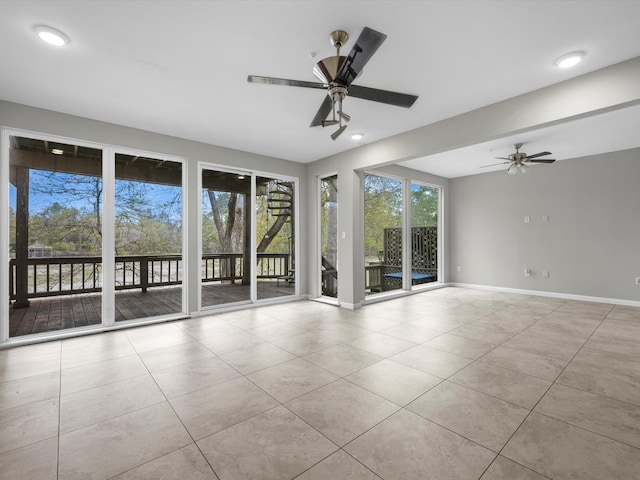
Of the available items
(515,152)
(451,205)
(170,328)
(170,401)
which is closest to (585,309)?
(515,152)

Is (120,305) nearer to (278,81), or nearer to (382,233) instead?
(278,81)

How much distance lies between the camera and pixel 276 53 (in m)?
2.49

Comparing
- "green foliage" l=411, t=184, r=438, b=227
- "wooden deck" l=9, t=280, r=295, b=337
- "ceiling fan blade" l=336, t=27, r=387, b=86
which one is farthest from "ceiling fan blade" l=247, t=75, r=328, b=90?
"green foliage" l=411, t=184, r=438, b=227

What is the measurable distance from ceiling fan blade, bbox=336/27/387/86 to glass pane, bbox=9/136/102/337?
11.8ft

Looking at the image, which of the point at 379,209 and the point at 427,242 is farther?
the point at 427,242

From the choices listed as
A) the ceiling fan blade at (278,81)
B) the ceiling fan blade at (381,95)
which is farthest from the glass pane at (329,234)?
the ceiling fan blade at (278,81)

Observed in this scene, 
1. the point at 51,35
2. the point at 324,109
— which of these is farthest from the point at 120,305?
the point at 324,109

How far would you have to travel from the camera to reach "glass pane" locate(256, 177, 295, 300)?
554 cm

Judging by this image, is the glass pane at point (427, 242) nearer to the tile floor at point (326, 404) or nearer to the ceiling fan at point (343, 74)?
the tile floor at point (326, 404)

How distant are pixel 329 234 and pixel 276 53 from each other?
3.63 meters

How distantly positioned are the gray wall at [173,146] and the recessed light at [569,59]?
4237mm

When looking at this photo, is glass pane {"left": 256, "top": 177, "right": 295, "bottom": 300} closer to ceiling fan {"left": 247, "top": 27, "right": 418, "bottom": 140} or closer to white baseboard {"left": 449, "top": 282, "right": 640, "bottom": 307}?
ceiling fan {"left": 247, "top": 27, "right": 418, "bottom": 140}

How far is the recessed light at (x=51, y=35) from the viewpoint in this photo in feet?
7.13

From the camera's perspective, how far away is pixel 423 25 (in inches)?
85.3
